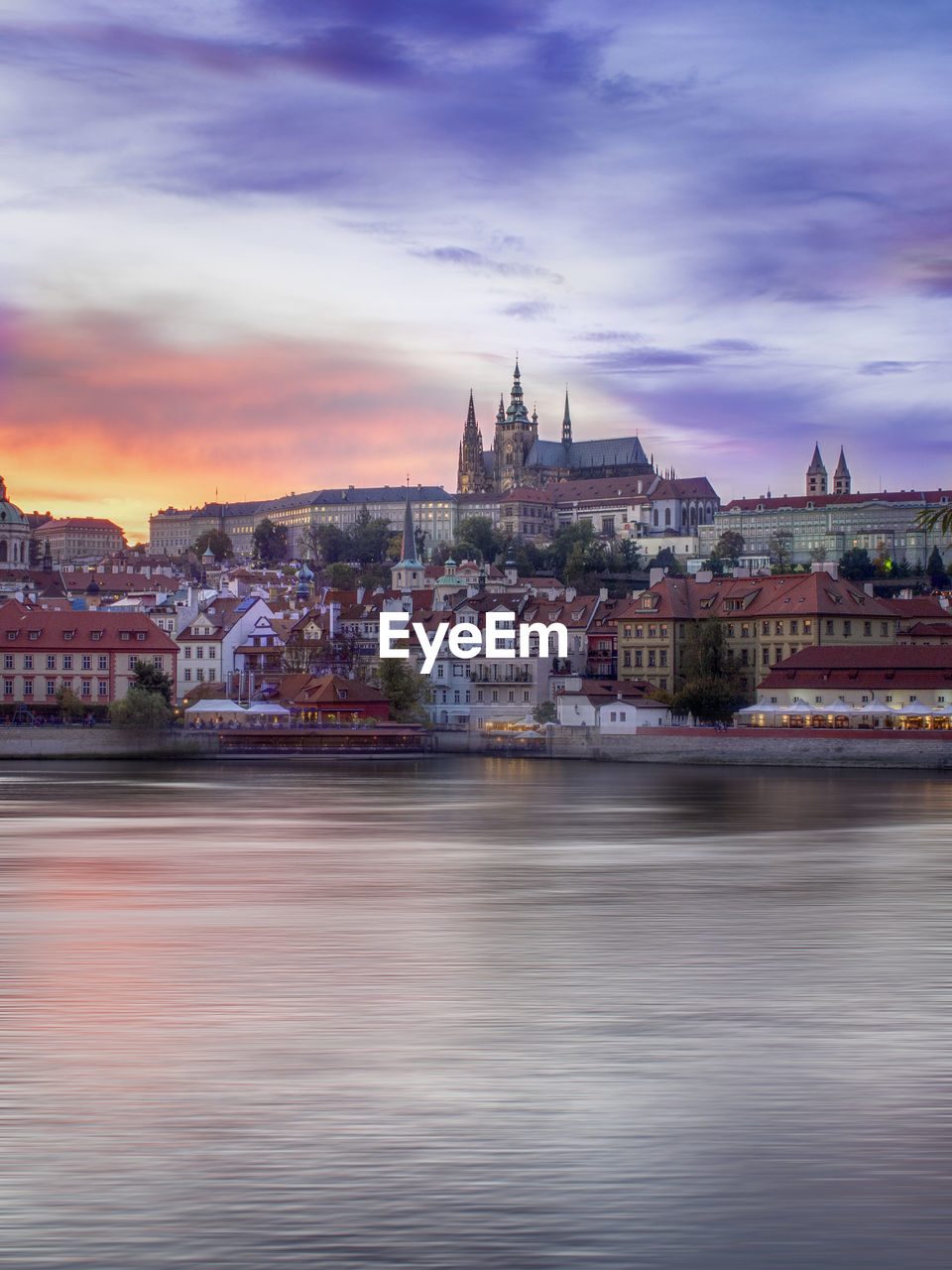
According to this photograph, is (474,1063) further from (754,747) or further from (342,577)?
(342,577)

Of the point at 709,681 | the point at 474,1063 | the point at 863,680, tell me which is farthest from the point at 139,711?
the point at 474,1063

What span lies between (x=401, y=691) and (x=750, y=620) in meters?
19.5

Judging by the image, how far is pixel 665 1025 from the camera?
1482 cm

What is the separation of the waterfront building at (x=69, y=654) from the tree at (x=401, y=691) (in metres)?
12.6

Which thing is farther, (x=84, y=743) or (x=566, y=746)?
(x=566, y=746)

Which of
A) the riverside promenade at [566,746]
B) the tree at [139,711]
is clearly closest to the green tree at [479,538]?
the riverside promenade at [566,746]

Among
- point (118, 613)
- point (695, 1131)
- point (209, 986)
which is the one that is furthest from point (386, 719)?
point (695, 1131)

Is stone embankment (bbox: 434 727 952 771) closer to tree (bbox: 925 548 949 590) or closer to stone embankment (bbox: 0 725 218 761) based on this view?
stone embankment (bbox: 0 725 218 761)

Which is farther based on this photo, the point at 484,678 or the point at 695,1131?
the point at 484,678

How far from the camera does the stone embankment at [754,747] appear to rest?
68.0m

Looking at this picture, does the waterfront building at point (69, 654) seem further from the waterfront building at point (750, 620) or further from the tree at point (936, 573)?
the tree at point (936, 573)

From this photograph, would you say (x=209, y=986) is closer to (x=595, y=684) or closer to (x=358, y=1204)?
(x=358, y=1204)

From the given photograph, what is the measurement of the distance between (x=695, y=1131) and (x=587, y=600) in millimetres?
87128

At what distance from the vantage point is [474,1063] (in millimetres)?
13414
